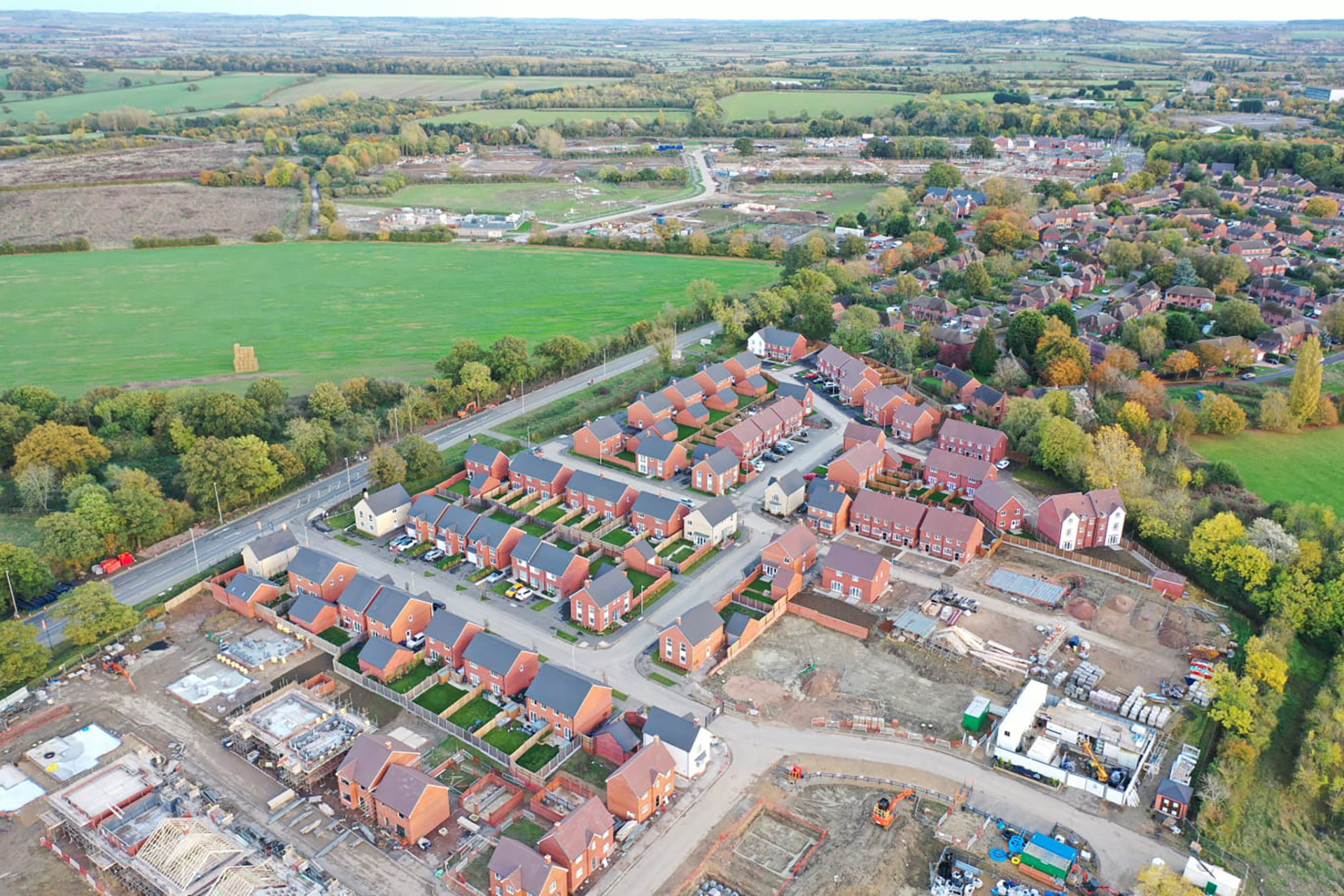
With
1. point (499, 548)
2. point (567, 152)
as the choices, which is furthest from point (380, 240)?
point (499, 548)

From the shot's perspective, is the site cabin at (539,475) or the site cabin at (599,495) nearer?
the site cabin at (599,495)

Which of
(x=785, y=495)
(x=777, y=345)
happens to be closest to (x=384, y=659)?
(x=785, y=495)

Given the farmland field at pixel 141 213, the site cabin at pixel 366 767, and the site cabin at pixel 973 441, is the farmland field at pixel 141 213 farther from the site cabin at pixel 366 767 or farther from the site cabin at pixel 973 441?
the site cabin at pixel 366 767

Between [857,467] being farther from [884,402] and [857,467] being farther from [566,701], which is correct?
[566,701]

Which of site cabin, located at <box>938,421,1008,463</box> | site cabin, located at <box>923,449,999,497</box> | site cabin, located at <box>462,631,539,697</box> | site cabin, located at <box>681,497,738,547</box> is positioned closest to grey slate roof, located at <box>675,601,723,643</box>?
site cabin, located at <box>462,631,539,697</box>

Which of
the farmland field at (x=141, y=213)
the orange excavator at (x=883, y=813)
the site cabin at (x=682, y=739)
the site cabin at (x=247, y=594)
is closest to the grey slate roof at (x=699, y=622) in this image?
the site cabin at (x=682, y=739)
